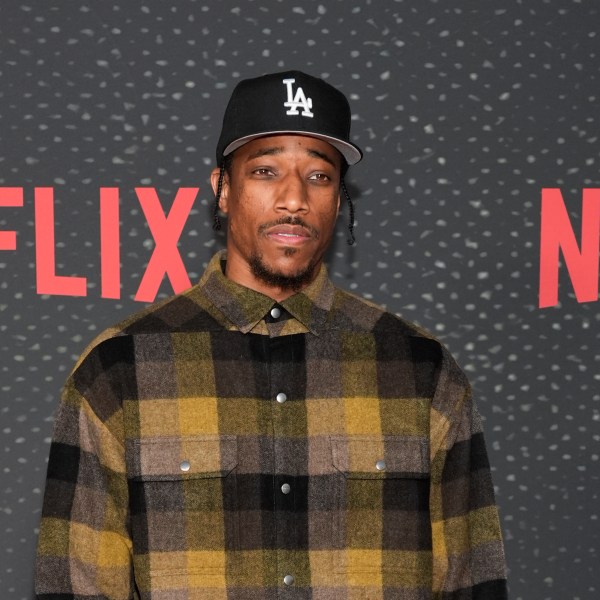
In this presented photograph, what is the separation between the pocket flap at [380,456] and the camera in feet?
4.40

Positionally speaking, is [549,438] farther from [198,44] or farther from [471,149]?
[198,44]

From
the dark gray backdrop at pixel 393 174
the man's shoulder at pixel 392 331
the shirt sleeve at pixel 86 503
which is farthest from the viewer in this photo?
the dark gray backdrop at pixel 393 174

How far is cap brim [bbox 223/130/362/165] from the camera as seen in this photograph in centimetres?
135

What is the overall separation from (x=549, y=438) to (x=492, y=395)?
0.48 feet

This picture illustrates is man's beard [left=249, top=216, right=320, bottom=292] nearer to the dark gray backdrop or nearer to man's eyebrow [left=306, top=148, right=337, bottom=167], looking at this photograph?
man's eyebrow [left=306, top=148, right=337, bottom=167]

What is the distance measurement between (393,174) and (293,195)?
0.53 metres

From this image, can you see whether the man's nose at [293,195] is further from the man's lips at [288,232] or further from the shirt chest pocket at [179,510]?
the shirt chest pocket at [179,510]

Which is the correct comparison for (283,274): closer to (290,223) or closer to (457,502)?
(290,223)

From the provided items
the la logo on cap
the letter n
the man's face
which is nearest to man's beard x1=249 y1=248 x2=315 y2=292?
the man's face

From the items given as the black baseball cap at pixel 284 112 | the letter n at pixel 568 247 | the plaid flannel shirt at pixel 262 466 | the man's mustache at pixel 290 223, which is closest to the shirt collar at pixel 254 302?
the plaid flannel shirt at pixel 262 466

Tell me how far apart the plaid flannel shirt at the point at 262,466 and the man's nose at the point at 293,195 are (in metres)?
0.15

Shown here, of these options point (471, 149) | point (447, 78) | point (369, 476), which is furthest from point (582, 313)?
point (369, 476)

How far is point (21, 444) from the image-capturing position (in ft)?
5.85

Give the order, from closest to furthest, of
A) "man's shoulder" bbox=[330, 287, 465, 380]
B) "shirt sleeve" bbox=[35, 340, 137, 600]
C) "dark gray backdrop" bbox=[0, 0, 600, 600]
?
"shirt sleeve" bbox=[35, 340, 137, 600] < "man's shoulder" bbox=[330, 287, 465, 380] < "dark gray backdrop" bbox=[0, 0, 600, 600]
